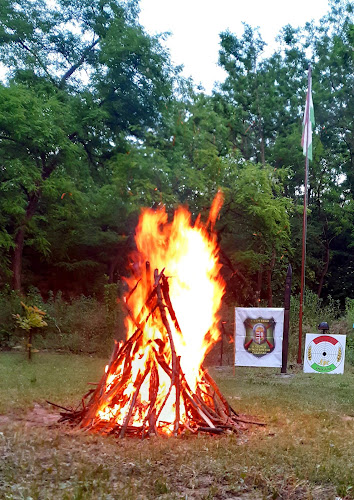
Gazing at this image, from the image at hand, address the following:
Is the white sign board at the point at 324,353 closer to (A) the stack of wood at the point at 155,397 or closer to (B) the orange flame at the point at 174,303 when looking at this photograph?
(B) the orange flame at the point at 174,303

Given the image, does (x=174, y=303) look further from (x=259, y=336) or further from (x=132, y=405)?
(x=259, y=336)

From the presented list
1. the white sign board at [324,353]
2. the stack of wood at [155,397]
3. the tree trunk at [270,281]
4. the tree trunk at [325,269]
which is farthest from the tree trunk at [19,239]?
the stack of wood at [155,397]

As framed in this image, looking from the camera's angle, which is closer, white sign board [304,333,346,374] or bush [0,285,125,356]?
white sign board [304,333,346,374]

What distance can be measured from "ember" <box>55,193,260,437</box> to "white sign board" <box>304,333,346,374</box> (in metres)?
4.93

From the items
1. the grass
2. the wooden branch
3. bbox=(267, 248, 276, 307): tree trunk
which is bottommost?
the grass

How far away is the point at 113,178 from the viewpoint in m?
23.4

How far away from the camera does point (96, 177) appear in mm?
26359

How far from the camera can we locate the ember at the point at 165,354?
7453mm

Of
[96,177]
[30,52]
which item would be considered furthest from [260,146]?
[30,52]

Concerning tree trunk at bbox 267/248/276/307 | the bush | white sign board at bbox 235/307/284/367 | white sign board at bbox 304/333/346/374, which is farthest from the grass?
tree trunk at bbox 267/248/276/307

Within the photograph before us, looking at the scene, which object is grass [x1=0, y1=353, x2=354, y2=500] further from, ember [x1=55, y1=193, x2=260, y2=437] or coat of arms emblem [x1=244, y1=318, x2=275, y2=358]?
coat of arms emblem [x1=244, y1=318, x2=275, y2=358]

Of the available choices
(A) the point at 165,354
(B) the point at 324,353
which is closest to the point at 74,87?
(B) the point at 324,353

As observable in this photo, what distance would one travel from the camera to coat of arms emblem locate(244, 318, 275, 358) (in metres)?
13.8

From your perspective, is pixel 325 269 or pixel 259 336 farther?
pixel 325 269
